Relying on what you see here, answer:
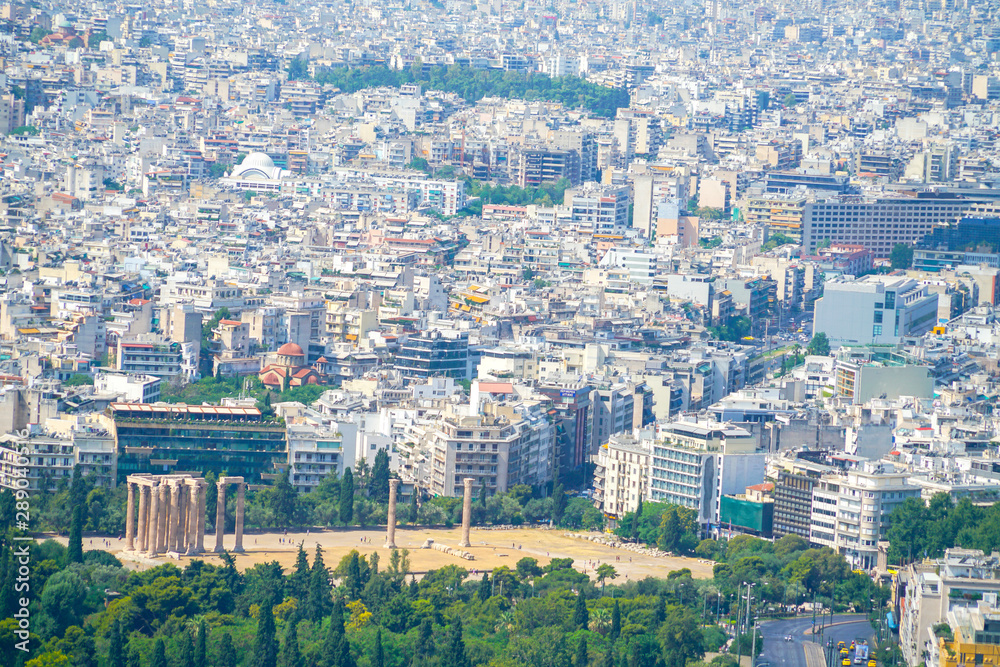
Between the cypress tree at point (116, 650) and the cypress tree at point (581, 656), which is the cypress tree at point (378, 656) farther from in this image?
the cypress tree at point (116, 650)

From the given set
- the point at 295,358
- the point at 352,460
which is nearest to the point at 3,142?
the point at 295,358

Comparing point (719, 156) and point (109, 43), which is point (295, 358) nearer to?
point (719, 156)

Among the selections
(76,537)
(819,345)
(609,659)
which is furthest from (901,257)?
(609,659)

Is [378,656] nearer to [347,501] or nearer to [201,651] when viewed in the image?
[201,651]

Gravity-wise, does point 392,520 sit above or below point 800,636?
above

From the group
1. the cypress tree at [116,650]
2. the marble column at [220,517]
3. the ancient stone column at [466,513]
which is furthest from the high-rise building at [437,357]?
the cypress tree at [116,650]
